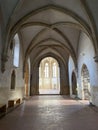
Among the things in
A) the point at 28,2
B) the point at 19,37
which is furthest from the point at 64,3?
the point at 19,37

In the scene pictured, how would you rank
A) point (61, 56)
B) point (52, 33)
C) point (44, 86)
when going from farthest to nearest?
point (44, 86), point (61, 56), point (52, 33)

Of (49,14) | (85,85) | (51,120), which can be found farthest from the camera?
(85,85)

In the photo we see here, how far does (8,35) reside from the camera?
8.25 metres

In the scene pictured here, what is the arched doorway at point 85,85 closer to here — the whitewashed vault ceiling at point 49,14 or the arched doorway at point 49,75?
the whitewashed vault ceiling at point 49,14

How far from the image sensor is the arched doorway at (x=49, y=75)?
31000mm

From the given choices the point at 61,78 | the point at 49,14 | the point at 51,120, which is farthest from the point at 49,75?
the point at 51,120

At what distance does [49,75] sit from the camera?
3159 cm

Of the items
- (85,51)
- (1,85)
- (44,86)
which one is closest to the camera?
(1,85)

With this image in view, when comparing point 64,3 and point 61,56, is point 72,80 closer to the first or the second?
point 61,56

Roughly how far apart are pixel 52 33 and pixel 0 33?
596 centimetres

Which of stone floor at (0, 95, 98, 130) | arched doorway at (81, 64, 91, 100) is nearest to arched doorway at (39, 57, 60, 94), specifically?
arched doorway at (81, 64, 91, 100)

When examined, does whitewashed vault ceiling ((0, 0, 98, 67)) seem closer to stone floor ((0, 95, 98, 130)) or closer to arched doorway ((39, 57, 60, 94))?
stone floor ((0, 95, 98, 130))

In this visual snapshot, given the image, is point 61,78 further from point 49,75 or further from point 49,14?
point 49,75

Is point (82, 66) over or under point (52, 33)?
under
